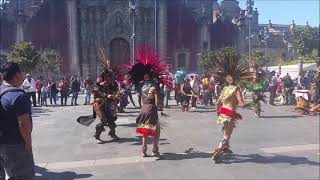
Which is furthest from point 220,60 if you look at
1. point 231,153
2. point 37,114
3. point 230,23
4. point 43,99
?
point 230,23

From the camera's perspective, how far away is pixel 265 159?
8.05 meters

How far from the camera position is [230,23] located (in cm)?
5075

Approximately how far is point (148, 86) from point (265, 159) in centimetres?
265

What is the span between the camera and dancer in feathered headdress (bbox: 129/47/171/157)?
825 cm

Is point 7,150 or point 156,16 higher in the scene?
point 156,16

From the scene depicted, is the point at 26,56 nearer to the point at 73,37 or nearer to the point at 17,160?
the point at 73,37

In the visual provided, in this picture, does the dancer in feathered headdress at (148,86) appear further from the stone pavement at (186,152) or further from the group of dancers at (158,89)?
the stone pavement at (186,152)

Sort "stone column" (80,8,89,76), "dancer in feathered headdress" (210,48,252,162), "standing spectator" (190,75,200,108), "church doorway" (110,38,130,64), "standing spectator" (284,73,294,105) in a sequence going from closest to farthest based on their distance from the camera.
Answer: "dancer in feathered headdress" (210,48,252,162) → "standing spectator" (190,75,200,108) → "standing spectator" (284,73,294,105) → "stone column" (80,8,89,76) → "church doorway" (110,38,130,64)

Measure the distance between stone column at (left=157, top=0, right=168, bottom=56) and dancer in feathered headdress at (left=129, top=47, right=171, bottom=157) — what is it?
36.4 meters

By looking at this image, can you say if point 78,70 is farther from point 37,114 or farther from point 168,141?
point 168,141

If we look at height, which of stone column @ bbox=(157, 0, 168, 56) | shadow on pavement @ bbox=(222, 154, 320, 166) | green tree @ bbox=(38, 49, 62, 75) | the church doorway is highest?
stone column @ bbox=(157, 0, 168, 56)

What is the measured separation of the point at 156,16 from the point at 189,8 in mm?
4384

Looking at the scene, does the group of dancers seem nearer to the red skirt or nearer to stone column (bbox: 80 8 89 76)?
the red skirt

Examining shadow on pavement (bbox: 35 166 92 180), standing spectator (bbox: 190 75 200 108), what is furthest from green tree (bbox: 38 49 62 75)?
shadow on pavement (bbox: 35 166 92 180)
